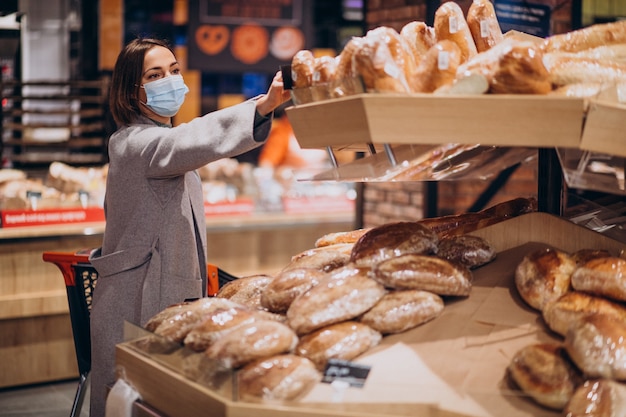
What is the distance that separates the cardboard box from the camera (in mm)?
1669

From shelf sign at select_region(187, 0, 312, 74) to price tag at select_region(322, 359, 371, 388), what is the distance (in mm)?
5524

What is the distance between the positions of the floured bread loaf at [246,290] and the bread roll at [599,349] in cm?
87

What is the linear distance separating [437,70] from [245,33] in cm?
544

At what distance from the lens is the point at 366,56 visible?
181 cm

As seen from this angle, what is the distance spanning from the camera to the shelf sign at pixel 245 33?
6918 millimetres

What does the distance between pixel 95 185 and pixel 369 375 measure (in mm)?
3957

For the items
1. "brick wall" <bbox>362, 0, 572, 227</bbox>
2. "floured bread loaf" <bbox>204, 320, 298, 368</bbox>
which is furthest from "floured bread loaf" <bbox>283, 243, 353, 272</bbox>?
"brick wall" <bbox>362, 0, 572, 227</bbox>

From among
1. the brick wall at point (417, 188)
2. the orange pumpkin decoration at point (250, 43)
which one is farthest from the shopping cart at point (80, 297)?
the orange pumpkin decoration at point (250, 43)

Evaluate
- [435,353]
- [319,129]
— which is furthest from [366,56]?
[435,353]

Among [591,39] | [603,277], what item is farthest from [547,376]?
[591,39]

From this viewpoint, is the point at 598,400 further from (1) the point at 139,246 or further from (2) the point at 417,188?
(2) the point at 417,188

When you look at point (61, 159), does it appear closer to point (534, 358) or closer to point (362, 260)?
point (362, 260)

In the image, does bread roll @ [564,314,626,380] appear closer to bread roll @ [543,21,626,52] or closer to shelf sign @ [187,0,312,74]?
bread roll @ [543,21,626,52]

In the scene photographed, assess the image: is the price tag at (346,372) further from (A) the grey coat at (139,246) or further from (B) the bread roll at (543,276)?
(A) the grey coat at (139,246)
